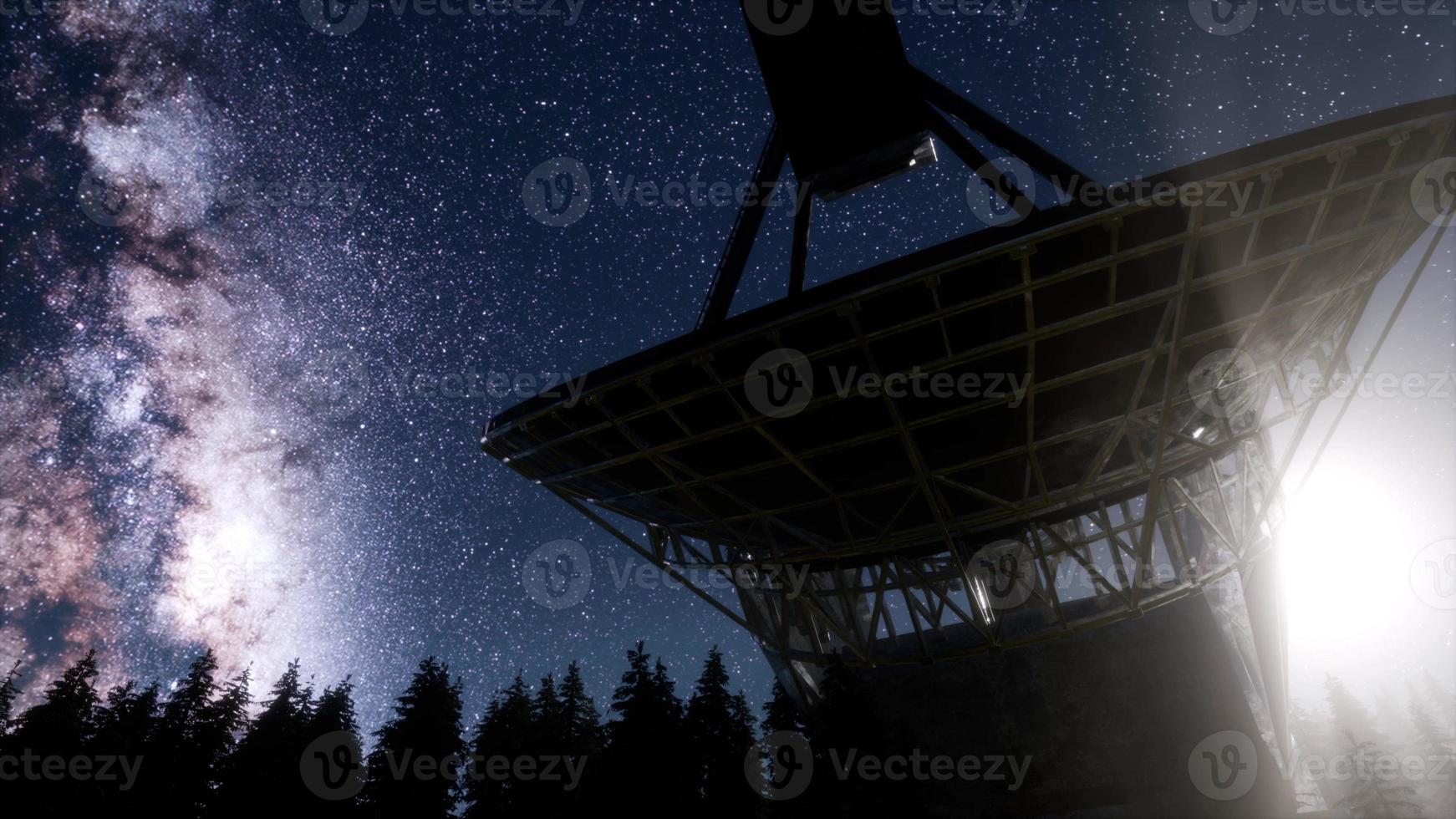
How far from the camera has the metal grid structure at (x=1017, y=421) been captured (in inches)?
428

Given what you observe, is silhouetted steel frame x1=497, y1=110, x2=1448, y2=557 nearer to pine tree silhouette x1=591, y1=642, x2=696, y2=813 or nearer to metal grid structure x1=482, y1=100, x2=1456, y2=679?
metal grid structure x1=482, y1=100, x2=1456, y2=679

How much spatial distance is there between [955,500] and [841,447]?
5.07 m

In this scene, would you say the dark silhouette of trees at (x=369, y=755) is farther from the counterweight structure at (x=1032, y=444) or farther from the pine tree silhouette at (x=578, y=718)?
the counterweight structure at (x=1032, y=444)

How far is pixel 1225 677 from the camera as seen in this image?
1745 centimetres

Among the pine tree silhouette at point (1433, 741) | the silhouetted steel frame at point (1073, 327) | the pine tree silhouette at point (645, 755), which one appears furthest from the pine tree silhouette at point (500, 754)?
the pine tree silhouette at point (1433, 741)

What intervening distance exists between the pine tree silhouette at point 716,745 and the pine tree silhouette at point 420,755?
1199cm

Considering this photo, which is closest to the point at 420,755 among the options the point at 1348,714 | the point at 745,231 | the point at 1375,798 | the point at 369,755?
the point at 369,755

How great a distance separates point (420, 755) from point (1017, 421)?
33.8m

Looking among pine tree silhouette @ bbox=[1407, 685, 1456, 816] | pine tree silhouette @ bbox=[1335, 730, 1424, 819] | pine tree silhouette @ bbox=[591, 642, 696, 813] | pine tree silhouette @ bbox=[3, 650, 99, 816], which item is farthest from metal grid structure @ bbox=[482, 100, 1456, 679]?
pine tree silhouette @ bbox=[1407, 685, 1456, 816]

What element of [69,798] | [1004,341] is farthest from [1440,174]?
[69,798]

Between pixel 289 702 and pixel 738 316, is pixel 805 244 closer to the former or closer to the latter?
pixel 738 316

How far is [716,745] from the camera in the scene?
119 feet

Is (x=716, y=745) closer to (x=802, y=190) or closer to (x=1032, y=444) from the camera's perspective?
(x=1032, y=444)

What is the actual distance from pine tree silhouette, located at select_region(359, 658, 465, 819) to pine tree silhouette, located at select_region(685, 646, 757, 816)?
1199cm
